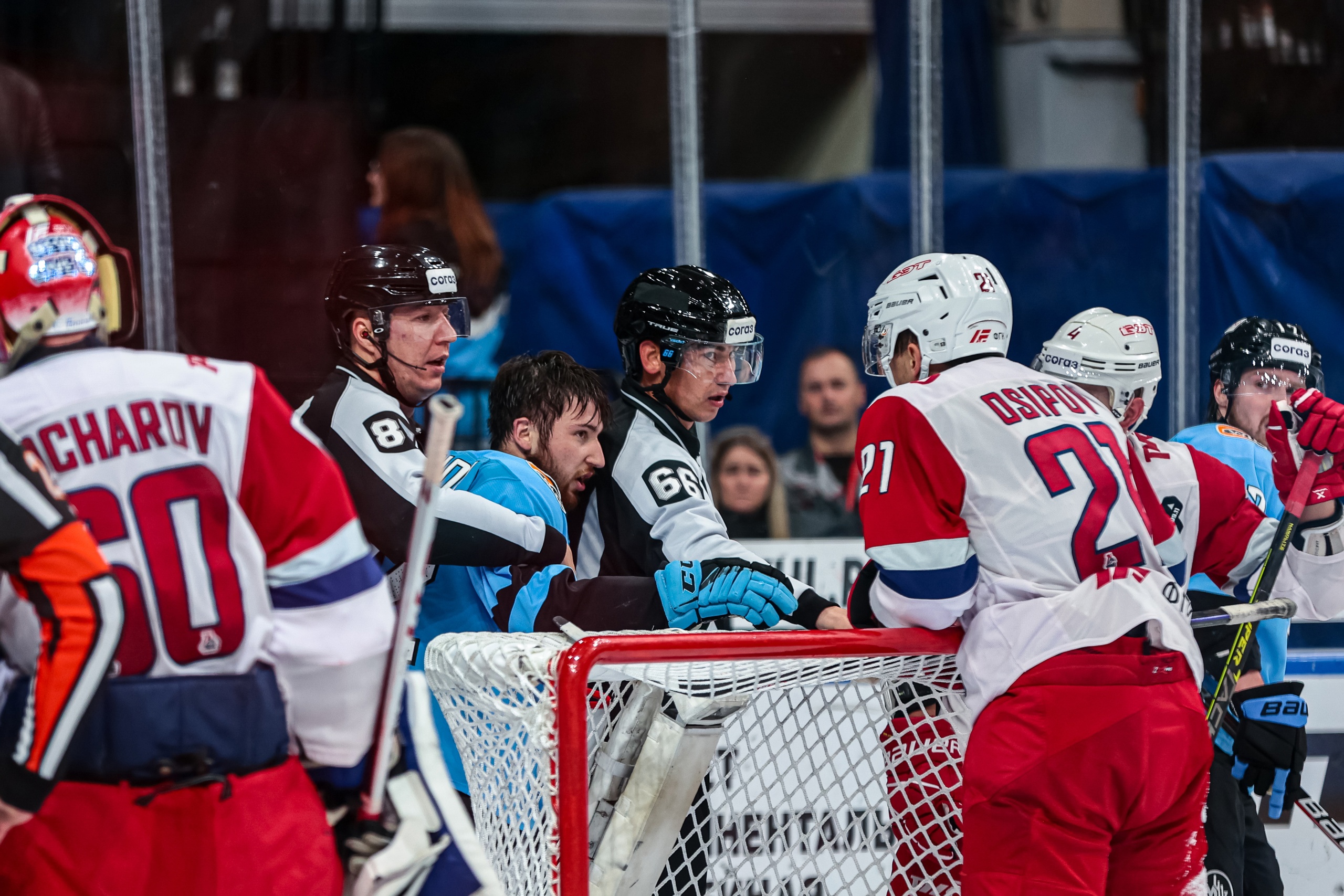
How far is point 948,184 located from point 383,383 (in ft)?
11.1

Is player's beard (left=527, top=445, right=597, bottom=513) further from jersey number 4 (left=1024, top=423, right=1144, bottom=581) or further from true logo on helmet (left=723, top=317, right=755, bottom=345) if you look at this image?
jersey number 4 (left=1024, top=423, right=1144, bottom=581)

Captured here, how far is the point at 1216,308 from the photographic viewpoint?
16.9ft

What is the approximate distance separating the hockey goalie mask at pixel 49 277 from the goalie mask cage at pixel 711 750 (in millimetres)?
871

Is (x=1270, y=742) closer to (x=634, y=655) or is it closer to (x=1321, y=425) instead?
(x=1321, y=425)

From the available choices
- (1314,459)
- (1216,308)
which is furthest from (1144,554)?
(1216,308)

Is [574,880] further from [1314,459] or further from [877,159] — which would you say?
[877,159]

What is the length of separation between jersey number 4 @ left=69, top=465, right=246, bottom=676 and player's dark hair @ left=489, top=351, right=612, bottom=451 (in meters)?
1.23

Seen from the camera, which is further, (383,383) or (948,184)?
(948,184)

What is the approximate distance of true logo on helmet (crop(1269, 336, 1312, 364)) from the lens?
3.57m

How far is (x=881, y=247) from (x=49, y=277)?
13.7 ft

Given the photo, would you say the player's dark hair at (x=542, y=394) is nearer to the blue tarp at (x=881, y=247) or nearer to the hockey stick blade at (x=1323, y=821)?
the hockey stick blade at (x=1323, y=821)

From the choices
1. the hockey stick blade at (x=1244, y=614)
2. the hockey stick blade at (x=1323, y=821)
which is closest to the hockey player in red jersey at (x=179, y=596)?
the hockey stick blade at (x=1244, y=614)

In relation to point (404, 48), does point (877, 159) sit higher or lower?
lower

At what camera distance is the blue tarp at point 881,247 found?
5.14 metres
